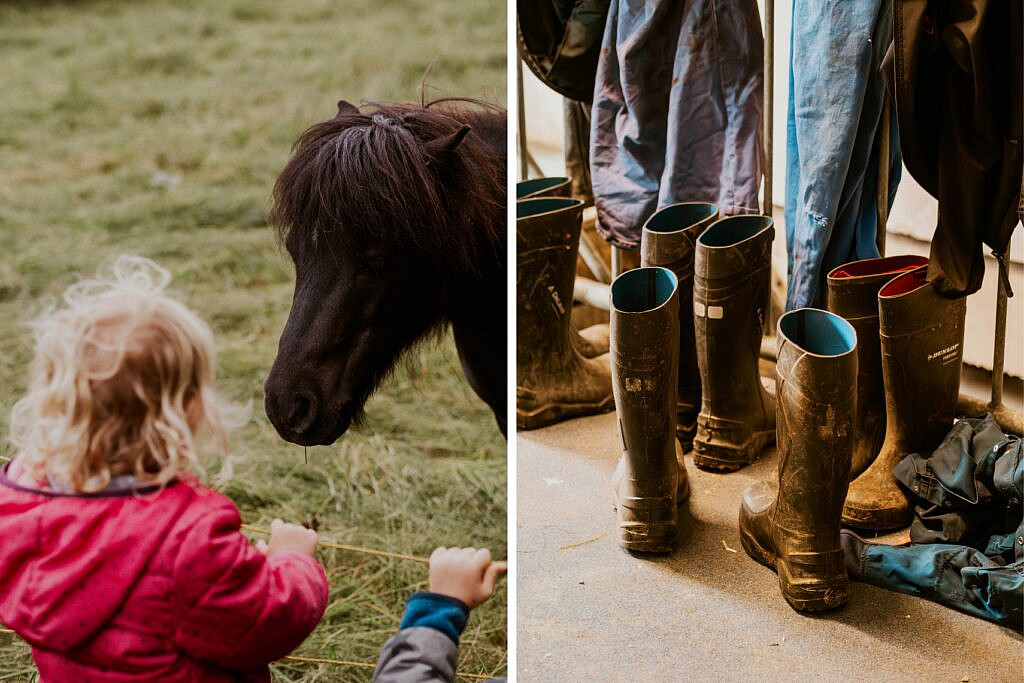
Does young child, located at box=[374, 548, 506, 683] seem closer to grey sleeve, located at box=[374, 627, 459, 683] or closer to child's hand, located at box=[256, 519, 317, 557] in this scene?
grey sleeve, located at box=[374, 627, 459, 683]

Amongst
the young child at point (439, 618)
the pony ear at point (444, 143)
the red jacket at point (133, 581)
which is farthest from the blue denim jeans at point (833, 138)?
the red jacket at point (133, 581)

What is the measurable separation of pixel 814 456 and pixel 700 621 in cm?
33

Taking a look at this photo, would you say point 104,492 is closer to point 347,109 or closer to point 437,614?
point 437,614

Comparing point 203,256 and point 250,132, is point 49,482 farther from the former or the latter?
point 250,132

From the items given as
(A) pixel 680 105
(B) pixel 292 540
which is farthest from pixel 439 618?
(A) pixel 680 105

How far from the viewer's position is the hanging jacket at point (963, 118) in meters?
1.75

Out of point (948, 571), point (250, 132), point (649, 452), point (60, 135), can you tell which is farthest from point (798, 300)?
point (60, 135)

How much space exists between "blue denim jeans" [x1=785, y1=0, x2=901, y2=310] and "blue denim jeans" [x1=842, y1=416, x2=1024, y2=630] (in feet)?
1.19

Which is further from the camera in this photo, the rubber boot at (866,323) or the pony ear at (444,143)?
the rubber boot at (866,323)

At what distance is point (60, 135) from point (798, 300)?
142 inches

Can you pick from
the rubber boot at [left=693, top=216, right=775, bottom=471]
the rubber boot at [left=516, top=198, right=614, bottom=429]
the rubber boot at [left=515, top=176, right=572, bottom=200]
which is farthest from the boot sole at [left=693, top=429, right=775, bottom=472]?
the rubber boot at [left=515, top=176, right=572, bottom=200]

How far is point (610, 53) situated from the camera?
2338mm

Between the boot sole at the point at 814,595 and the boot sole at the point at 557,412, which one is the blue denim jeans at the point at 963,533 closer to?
the boot sole at the point at 814,595

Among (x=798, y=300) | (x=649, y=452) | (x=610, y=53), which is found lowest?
(x=649, y=452)
